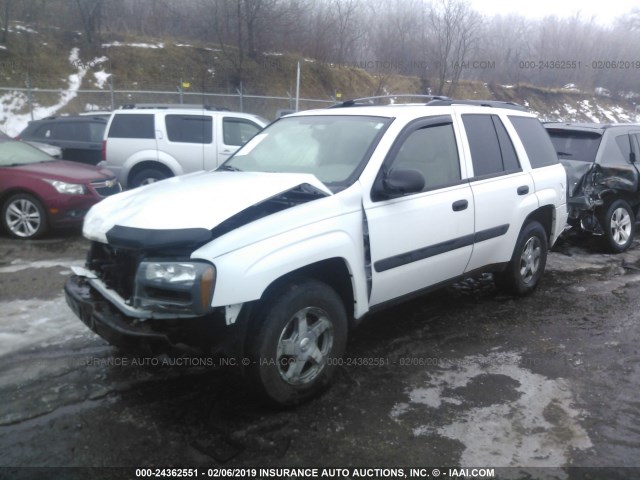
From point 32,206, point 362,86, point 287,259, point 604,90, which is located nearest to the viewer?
point 287,259

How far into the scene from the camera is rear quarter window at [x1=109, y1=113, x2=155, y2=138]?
376 inches

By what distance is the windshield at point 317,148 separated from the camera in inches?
149

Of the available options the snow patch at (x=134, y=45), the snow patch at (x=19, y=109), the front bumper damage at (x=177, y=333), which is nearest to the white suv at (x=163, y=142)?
the front bumper damage at (x=177, y=333)

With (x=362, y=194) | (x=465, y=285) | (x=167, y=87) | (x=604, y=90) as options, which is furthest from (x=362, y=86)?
(x=362, y=194)

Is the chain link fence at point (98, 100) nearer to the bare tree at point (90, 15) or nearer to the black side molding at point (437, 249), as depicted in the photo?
the bare tree at point (90, 15)

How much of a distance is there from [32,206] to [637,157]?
28.1 feet

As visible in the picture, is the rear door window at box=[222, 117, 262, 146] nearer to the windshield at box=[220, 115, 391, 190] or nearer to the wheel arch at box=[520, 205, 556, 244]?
the windshield at box=[220, 115, 391, 190]

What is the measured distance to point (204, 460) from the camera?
2797 millimetres

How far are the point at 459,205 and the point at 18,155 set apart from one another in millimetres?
6528

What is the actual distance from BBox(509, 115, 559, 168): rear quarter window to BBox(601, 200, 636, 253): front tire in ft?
7.37

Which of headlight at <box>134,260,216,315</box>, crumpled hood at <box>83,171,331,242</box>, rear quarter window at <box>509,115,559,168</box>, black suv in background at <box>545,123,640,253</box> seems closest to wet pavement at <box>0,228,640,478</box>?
headlight at <box>134,260,216,315</box>

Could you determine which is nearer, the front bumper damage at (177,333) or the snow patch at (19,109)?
the front bumper damage at (177,333)

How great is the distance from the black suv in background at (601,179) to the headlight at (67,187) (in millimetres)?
6512

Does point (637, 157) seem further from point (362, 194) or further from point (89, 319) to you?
point (89, 319)
